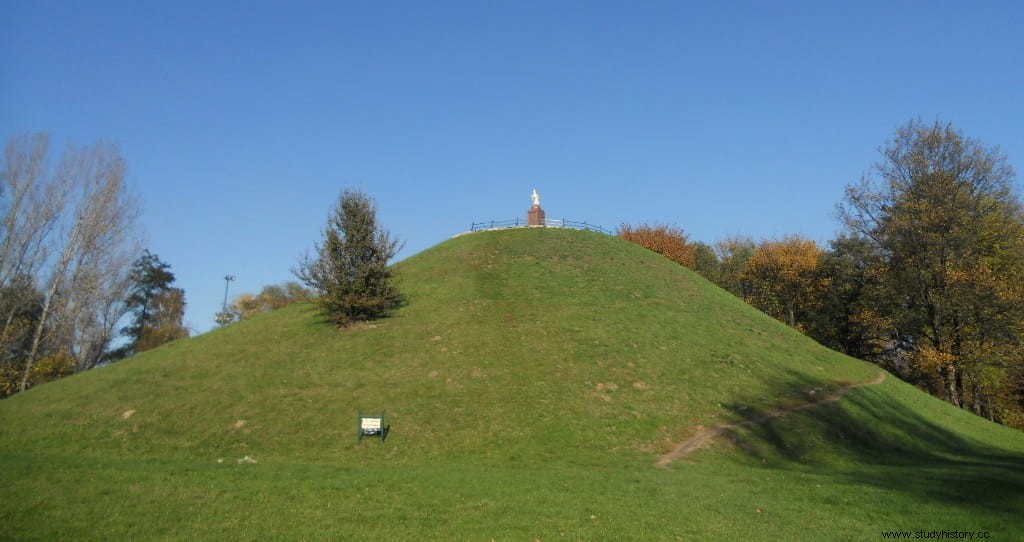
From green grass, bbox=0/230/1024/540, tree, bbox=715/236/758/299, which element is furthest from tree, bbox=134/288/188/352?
tree, bbox=715/236/758/299

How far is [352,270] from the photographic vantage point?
3769 centimetres

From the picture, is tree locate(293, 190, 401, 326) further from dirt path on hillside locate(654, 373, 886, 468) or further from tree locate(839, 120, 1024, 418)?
tree locate(839, 120, 1024, 418)

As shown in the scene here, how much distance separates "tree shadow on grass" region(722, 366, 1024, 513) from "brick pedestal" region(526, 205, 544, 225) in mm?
29177

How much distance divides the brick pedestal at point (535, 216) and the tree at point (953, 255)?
85.5 ft

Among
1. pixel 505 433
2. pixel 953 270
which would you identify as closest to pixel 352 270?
pixel 505 433

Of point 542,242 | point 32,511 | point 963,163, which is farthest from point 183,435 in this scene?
point 963,163

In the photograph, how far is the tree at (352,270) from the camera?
37500 mm

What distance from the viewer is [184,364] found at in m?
33.9

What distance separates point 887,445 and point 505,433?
18.0 m

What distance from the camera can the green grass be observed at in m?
14.6

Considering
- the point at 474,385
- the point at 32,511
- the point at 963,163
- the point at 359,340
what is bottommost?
the point at 32,511

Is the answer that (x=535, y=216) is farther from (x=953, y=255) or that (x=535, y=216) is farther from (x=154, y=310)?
(x=154, y=310)

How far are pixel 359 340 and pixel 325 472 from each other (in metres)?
15.7

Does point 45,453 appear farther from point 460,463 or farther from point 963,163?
point 963,163
